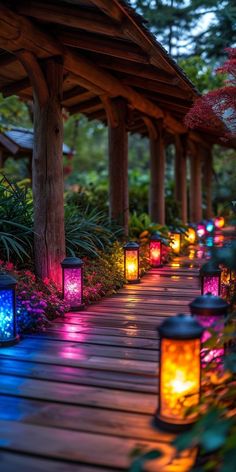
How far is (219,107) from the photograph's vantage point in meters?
5.95

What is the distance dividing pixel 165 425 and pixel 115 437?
0.26 metres

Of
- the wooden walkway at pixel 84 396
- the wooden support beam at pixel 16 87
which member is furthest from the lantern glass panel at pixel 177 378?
the wooden support beam at pixel 16 87

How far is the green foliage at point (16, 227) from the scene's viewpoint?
198 inches

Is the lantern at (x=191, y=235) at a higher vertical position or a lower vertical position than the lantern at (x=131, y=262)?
higher

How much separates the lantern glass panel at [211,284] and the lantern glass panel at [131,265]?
1.56 m

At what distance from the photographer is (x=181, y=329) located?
7.82 feet

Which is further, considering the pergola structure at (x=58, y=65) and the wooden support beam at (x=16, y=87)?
the wooden support beam at (x=16, y=87)

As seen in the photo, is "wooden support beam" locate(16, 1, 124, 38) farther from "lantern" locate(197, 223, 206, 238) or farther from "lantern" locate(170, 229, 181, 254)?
"lantern" locate(197, 223, 206, 238)

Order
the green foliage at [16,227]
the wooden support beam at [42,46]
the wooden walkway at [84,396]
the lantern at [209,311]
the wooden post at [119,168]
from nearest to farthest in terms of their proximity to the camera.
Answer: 1. the wooden walkway at [84,396]
2. the lantern at [209,311]
3. the wooden support beam at [42,46]
4. the green foliage at [16,227]
5. the wooden post at [119,168]

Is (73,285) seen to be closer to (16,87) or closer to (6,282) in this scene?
(6,282)

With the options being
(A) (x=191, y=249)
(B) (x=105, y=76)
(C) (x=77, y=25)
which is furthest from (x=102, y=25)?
(A) (x=191, y=249)

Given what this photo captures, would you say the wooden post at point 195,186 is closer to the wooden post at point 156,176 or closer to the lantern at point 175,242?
the wooden post at point 156,176

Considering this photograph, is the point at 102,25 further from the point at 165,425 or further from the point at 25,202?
the point at 165,425

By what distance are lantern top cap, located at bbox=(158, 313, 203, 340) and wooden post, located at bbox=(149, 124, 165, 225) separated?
7189 mm
